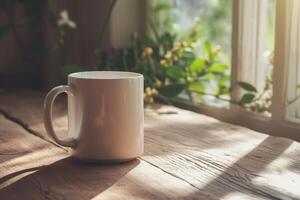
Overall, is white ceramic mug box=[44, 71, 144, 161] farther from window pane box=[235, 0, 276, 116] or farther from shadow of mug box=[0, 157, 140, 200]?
window pane box=[235, 0, 276, 116]

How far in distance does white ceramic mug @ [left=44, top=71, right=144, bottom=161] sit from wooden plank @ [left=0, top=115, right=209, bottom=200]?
0.02m

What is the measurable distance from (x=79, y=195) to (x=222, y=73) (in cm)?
76

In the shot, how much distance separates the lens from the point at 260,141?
90 centimetres

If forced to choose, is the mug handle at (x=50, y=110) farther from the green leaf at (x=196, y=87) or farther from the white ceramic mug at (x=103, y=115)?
the green leaf at (x=196, y=87)

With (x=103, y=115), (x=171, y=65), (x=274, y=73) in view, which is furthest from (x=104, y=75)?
(x=171, y=65)

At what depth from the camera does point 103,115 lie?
74 cm

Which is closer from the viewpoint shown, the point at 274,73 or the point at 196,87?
the point at 274,73

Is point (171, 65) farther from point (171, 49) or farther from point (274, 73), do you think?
point (274, 73)

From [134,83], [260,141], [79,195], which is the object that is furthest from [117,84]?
[260,141]

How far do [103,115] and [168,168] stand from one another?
4.3 inches

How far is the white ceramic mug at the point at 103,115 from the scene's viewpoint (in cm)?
74

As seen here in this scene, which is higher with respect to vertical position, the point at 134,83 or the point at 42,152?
the point at 134,83

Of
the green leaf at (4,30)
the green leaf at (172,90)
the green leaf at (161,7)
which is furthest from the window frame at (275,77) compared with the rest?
the green leaf at (4,30)

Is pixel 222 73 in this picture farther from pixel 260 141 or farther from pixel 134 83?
pixel 134 83
